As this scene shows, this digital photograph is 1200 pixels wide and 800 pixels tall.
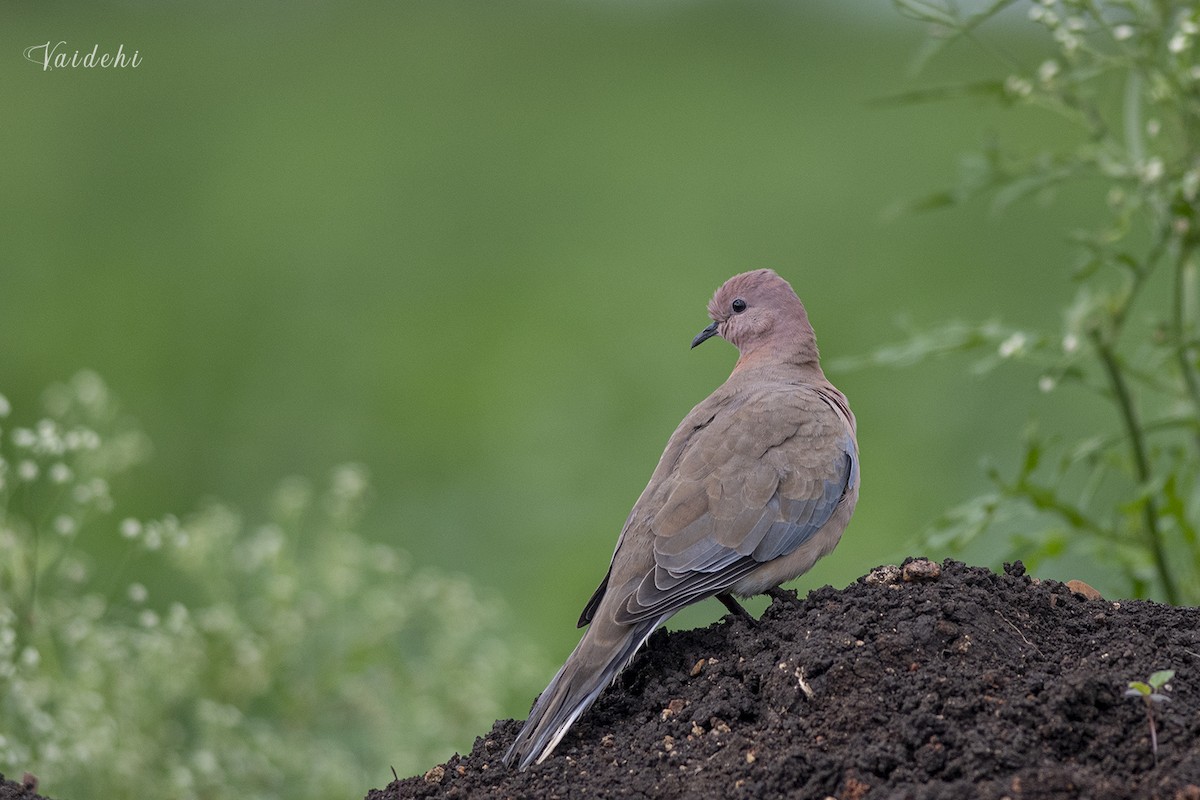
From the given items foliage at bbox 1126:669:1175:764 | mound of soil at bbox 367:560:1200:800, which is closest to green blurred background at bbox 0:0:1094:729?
mound of soil at bbox 367:560:1200:800

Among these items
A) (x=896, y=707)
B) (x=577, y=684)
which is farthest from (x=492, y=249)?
(x=896, y=707)

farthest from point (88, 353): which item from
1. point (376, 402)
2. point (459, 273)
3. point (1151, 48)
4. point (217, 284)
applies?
point (1151, 48)

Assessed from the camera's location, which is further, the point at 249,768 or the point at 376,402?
the point at 376,402

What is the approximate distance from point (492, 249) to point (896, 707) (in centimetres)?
1037

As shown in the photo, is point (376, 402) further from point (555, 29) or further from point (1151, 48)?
point (555, 29)

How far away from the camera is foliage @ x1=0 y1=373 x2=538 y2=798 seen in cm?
511

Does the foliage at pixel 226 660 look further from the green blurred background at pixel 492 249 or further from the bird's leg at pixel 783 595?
the green blurred background at pixel 492 249

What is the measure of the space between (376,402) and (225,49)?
7561mm

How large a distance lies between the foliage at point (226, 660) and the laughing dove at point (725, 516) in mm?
1556

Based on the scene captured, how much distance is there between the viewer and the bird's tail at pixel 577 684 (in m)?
3.74

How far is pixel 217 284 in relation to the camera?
40.9ft

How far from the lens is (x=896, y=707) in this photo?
3.35 metres

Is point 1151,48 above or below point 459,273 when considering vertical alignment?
below

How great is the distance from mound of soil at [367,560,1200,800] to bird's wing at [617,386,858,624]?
0.20 metres
